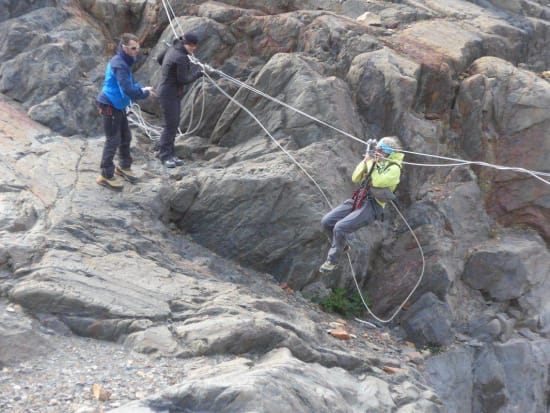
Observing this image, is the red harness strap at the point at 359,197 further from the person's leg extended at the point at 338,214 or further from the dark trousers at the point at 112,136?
the dark trousers at the point at 112,136

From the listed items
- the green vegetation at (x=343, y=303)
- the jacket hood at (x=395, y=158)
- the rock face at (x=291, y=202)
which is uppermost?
the jacket hood at (x=395, y=158)

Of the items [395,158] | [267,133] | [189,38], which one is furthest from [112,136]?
[395,158]

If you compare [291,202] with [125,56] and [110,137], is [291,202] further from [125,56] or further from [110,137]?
[125,56]

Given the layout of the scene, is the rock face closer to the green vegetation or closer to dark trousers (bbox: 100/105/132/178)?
the green vegetation

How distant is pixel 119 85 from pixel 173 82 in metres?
1.71

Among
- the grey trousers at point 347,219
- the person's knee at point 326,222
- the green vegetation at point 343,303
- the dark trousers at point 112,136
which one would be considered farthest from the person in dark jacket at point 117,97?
the green vegetation at point 343,303

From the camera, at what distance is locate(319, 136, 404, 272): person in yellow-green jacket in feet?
33.8

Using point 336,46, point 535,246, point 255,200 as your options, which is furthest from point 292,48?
point 535,246

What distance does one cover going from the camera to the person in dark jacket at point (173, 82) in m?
12.0

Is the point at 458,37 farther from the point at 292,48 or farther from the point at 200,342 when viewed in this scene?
the point at 200,342

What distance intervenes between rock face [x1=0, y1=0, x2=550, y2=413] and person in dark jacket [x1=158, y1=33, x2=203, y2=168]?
1.30ft

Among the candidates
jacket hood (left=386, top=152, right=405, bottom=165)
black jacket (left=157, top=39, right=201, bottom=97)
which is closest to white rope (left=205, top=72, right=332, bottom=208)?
black jacket (left=157, top=39, right=201, bottom=97)

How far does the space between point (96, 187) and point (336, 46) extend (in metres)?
6.08

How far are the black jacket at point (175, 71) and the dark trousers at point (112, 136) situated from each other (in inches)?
50.1
